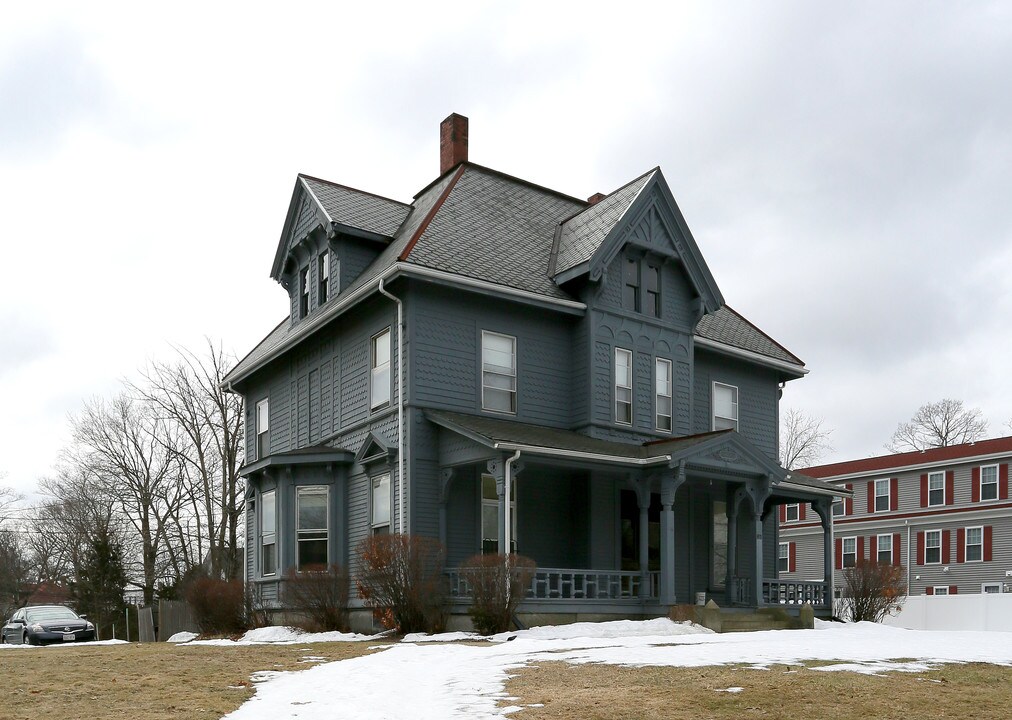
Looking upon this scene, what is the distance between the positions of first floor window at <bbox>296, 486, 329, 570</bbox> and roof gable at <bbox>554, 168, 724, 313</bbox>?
24.3 feet

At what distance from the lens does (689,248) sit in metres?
25.2

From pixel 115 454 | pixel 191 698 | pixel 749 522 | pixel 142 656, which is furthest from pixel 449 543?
pixel 115 454

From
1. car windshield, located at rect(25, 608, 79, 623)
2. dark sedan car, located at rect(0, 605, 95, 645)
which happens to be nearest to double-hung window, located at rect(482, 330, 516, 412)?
dark sedan car, located at rect(0, 605, 95, 645)

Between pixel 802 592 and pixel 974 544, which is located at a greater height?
pixel 802 592

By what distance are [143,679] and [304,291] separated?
15561 millimetres

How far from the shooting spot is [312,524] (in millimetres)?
23797

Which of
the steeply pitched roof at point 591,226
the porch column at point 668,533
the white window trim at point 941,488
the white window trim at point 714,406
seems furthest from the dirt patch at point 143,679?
the white window trim at point 941,488

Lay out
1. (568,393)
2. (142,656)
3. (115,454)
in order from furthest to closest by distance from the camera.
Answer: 1. (115,454)
2. (568,393)
3. (142,656)

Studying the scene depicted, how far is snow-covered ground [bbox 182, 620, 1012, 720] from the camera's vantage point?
32.3 feet

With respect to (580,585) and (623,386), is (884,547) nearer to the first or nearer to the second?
(623,386)

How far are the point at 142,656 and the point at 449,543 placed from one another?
6.92 m

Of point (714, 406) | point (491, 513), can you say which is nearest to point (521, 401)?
point (491, 513)

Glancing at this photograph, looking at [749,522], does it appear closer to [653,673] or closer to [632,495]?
[632,495]

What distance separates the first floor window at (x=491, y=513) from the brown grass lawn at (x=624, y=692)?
8083 millimetres
